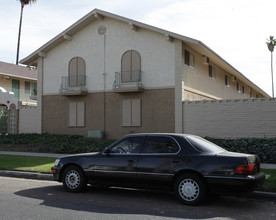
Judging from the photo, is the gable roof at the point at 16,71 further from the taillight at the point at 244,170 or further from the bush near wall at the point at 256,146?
the taillight at the point at 244,170

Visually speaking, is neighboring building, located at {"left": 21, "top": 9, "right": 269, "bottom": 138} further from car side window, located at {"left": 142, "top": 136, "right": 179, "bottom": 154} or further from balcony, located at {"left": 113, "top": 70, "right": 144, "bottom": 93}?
car side window, located at {"left": 142, "top": 136, "right": 179, "bottom": 154}

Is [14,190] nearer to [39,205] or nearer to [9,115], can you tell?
[39,205]

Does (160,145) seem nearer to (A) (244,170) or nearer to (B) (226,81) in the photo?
(A) (244,170)

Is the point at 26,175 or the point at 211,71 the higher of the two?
the point at 211,71

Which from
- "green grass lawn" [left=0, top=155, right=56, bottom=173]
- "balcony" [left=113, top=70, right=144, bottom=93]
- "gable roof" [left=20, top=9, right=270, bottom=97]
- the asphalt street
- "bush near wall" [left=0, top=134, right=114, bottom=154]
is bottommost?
the asphalt street

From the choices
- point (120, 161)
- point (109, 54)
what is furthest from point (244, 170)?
point (109, 54)

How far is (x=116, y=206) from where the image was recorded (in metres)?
7.21

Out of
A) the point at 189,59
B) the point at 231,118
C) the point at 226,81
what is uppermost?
the point at 189,59

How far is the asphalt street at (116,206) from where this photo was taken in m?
6.47

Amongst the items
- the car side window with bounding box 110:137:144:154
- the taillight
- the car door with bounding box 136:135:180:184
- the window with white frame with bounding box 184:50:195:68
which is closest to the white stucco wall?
the window with white frame with bounding box 184:50:195:68

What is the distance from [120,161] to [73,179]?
138 centimetres

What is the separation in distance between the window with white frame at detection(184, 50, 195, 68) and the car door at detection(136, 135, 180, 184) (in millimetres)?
13711

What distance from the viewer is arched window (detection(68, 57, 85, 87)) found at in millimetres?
23172

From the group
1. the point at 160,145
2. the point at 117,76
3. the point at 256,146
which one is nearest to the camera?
the point at 160,145
